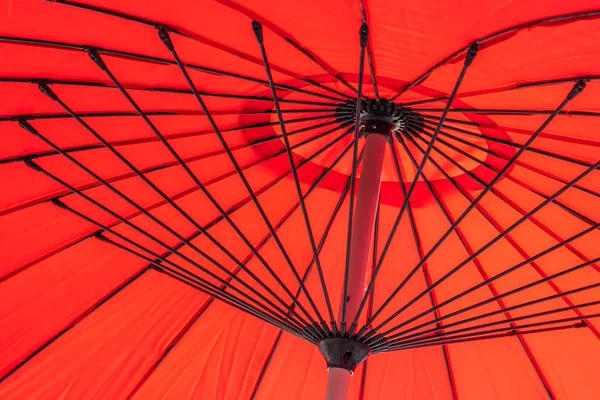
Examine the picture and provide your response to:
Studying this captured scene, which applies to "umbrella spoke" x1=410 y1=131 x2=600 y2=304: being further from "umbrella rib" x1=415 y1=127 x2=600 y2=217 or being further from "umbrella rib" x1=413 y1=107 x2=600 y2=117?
"umbrella rib" x1=413 y1=107 x2=600 y2=117

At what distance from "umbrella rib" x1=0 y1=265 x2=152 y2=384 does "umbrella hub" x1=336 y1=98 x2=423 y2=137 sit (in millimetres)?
1555

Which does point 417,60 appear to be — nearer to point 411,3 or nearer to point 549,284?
point 411,3

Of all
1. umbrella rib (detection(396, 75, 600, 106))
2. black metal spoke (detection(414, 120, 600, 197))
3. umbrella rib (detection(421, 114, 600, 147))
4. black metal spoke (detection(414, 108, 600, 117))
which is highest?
black metal spoke (detection(414, 120, 600, 197))

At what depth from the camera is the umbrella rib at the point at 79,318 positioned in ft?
14.0

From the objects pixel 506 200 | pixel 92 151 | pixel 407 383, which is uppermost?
pixel 506 200

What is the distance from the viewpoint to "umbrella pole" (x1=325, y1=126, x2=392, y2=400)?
3832 millimetres

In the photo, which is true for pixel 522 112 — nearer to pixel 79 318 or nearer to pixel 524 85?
pixel 524 85

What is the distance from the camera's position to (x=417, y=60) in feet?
10.3

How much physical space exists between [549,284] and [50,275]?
3018mm

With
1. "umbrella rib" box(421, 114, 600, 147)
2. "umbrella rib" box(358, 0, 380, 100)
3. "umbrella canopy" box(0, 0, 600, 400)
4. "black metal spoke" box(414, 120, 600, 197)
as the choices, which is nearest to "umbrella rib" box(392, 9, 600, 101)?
"umbrella canopy" box(0, 0, 600, 400)

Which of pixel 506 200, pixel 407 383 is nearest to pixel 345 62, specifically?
pixel 506 200

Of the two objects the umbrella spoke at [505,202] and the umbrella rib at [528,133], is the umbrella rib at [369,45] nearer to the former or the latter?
the umbrella rib at [528,133]

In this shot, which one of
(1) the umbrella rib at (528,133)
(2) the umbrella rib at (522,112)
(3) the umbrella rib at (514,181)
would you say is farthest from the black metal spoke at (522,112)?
(3) the umbrella rib at (514,181)

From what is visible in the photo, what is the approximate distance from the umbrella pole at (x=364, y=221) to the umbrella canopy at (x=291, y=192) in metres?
0.01
